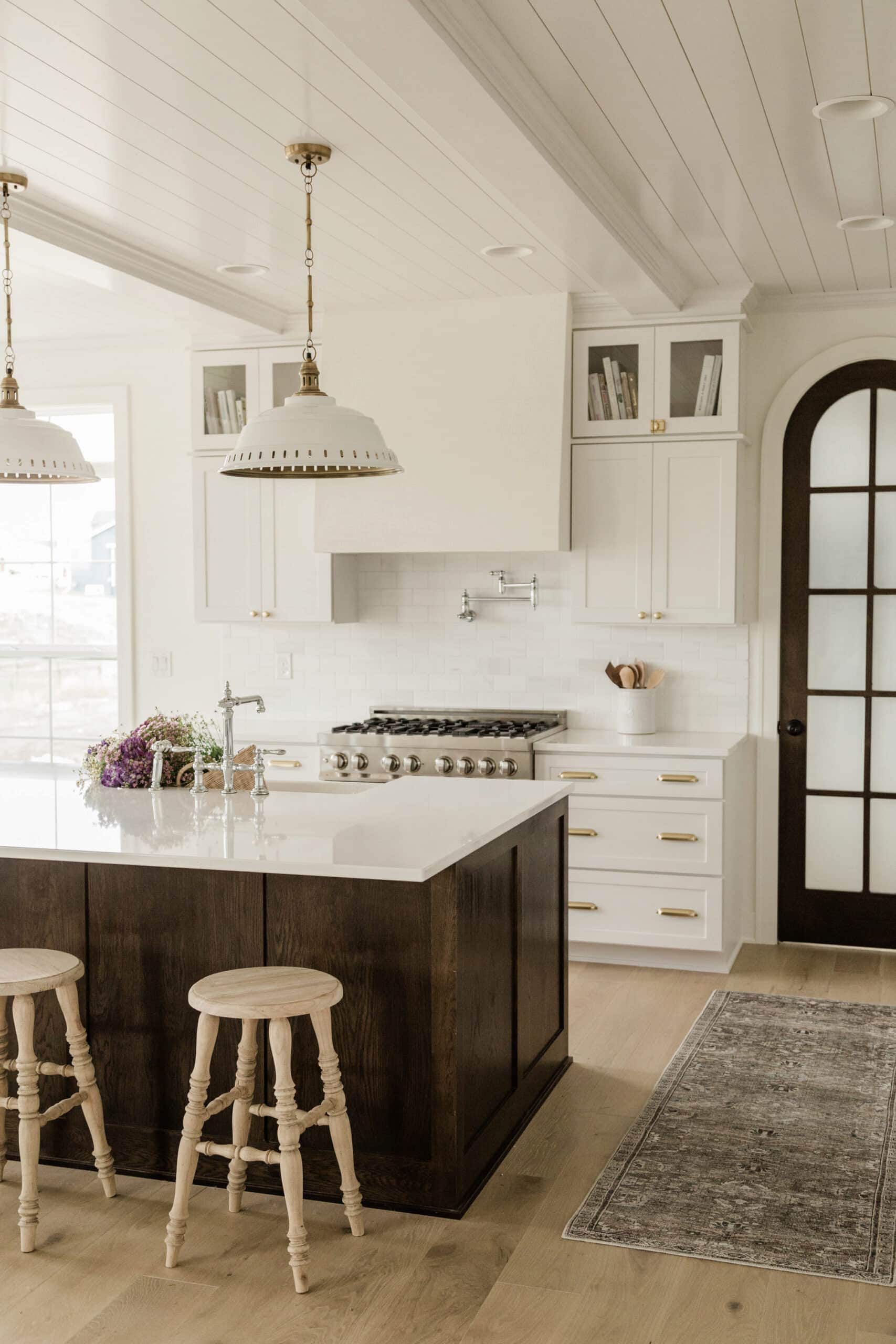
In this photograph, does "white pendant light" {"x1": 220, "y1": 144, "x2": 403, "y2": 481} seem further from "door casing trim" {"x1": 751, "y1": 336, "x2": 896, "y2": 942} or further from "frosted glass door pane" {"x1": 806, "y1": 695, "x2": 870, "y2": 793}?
A: "frosted glass door pane" {"x1": 806, "y1": 695, "x2": 870, "y2": 793}

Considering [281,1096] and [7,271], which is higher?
[7,271]

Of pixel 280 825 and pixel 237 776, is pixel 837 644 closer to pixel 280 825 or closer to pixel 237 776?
pixel 237 776

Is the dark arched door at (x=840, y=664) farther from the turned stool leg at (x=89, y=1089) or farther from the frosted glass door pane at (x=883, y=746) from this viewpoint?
the turned stool leg at (x=89, y=1089)

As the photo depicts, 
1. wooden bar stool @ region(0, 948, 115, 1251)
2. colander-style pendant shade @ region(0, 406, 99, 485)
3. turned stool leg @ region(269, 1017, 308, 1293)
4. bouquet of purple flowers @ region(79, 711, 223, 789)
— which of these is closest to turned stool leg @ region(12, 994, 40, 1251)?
wooden bar stool @ region(0, 948, 115, 1251)

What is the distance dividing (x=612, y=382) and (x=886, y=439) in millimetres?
1168

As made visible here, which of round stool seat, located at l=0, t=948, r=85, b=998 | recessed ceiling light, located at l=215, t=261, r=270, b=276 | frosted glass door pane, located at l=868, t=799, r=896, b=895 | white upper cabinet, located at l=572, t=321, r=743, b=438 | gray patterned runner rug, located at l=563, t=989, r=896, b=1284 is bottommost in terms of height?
gray patterned runner rug, located at l=563, t=989, r=896, b=1284

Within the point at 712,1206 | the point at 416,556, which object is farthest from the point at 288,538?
the point at 712,1206

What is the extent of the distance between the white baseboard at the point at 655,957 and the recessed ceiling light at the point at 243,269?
2.96 metres

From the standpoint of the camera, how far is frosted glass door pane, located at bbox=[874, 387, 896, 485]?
529 cm

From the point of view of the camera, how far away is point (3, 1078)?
124 inches

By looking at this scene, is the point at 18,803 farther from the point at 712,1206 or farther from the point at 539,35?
the point at 539,35

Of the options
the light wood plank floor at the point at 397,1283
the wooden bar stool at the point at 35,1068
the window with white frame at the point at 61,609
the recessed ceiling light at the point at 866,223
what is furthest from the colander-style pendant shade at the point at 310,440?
the window with white frame at the point at 61,609

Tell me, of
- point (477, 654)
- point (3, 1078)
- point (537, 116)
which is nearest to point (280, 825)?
point (3, 1078)

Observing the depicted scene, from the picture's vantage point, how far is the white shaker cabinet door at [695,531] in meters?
5.20
